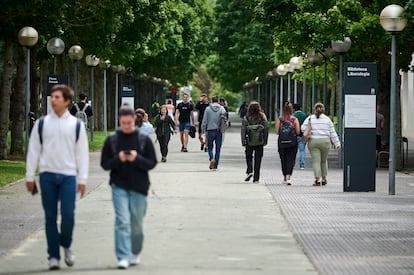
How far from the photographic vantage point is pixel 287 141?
24.3m

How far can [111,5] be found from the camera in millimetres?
32312

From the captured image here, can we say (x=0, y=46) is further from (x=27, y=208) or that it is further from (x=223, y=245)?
(x=223, y=245)

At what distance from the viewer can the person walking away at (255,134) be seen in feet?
79.0

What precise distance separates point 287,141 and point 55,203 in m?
13.2

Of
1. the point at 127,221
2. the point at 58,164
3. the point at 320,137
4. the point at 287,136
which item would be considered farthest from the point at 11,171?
the point at 127,221

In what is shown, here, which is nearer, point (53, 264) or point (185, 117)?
point (53, 264)

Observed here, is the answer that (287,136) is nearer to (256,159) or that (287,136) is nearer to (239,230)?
(256,159)

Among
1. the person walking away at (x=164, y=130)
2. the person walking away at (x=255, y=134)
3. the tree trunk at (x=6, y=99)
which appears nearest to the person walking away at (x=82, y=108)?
the person walking away at (x=164, y=130)

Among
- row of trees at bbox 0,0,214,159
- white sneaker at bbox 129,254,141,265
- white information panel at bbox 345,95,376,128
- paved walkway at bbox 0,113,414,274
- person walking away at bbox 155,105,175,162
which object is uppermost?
row of trees at bbox 0,0,214,159

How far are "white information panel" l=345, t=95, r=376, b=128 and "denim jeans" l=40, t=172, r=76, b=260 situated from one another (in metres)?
11.1

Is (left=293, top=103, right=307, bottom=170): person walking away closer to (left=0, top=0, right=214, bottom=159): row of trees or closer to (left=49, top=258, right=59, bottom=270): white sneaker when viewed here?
(left=0, top=0, right=214, bottom=159): row of trees

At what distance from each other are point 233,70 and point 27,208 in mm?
65046

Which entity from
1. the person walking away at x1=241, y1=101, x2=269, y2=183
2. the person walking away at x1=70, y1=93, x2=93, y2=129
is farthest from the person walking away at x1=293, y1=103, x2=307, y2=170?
the person walking away at x1=70, y1=93, x2=93, y2=129

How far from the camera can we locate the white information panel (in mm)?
21828
